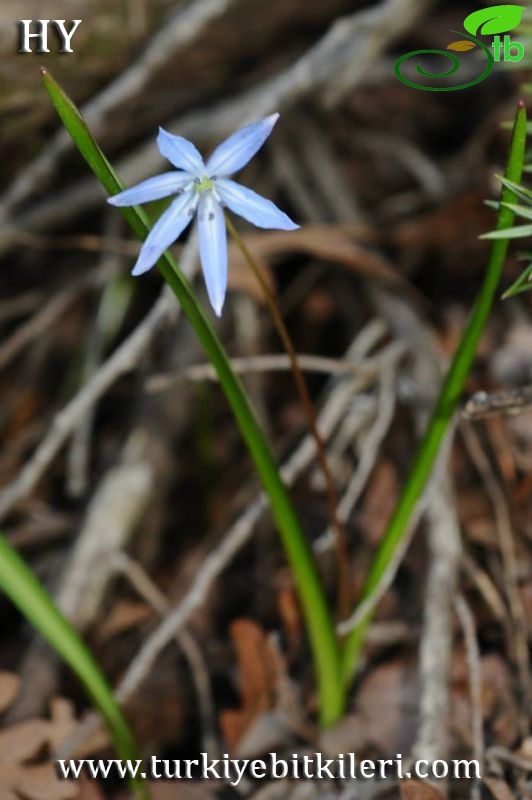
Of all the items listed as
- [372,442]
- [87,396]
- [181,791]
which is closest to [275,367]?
[372,442]

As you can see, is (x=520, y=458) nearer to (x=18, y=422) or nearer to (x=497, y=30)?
(x=497, y=30)

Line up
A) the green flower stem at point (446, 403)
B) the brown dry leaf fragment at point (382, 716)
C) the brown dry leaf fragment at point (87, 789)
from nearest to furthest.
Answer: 1. the green flower stem at point (446, 403)
2. the brown dry leaf fragment at point (87, 789)
3. the brown dry leaf fragment at point (382, 716)

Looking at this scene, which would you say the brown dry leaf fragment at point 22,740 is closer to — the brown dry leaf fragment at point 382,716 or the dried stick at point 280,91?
the brown dry leaf fragment at point 382,716

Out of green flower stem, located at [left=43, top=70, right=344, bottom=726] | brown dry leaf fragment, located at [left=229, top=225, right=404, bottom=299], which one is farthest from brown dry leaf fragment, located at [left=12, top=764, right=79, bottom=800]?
brown dry leaf fragment, located at [left=229, top=225, right=404, bottom=299]

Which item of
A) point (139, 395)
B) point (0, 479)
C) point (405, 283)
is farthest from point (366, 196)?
point (0, 479)

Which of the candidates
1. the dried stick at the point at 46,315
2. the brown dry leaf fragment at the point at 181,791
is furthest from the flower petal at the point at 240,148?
the dried stick at the point at 46,315
